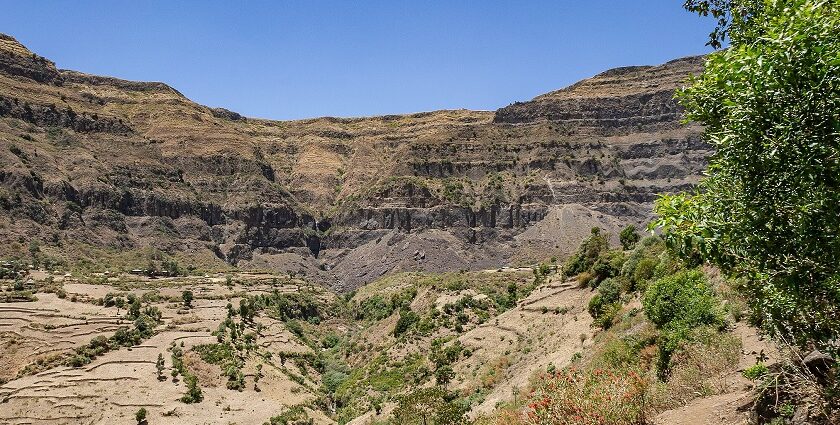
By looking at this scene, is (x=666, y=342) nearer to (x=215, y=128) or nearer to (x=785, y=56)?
(x=785, y=56)

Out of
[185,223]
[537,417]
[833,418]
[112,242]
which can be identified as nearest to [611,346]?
[537,417]

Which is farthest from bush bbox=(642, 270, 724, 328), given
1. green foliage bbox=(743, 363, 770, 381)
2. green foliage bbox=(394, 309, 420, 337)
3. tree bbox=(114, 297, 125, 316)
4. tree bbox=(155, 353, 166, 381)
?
tree bbox=(114, 297, 125, 316)

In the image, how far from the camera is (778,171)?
21.1 feet

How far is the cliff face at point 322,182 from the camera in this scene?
119 m

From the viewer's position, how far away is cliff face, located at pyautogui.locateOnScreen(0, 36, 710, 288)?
390ft

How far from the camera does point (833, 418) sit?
25.0 feet

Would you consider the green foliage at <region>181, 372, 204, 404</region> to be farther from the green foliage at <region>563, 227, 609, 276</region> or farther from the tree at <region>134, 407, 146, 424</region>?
the green foliage at <region>563, 227, 609, 276</region>

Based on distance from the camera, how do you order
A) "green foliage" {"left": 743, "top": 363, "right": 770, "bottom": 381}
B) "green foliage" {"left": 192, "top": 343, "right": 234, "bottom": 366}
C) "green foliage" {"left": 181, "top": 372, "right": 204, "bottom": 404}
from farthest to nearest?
"green foliage" {"left": 192, "top": 343, "right": 234, "bottom": 366}
"green foliage" {"left": 181, "top": 372, "right": 204, "bottom": 404}
"green foliage" {"left": 743, "top": 363, "right": 770, "bottom": 381}

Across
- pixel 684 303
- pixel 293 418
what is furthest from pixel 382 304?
pixel 684 303

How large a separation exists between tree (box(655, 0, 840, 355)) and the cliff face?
372 feet

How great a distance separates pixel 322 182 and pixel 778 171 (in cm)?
17484

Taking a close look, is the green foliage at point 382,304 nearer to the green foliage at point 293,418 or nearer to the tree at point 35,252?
the green foliage at point 293,418

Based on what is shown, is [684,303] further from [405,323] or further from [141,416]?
[405,323]

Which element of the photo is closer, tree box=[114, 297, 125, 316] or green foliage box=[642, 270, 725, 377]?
green foliage box=[642, 270, 725, 377]
